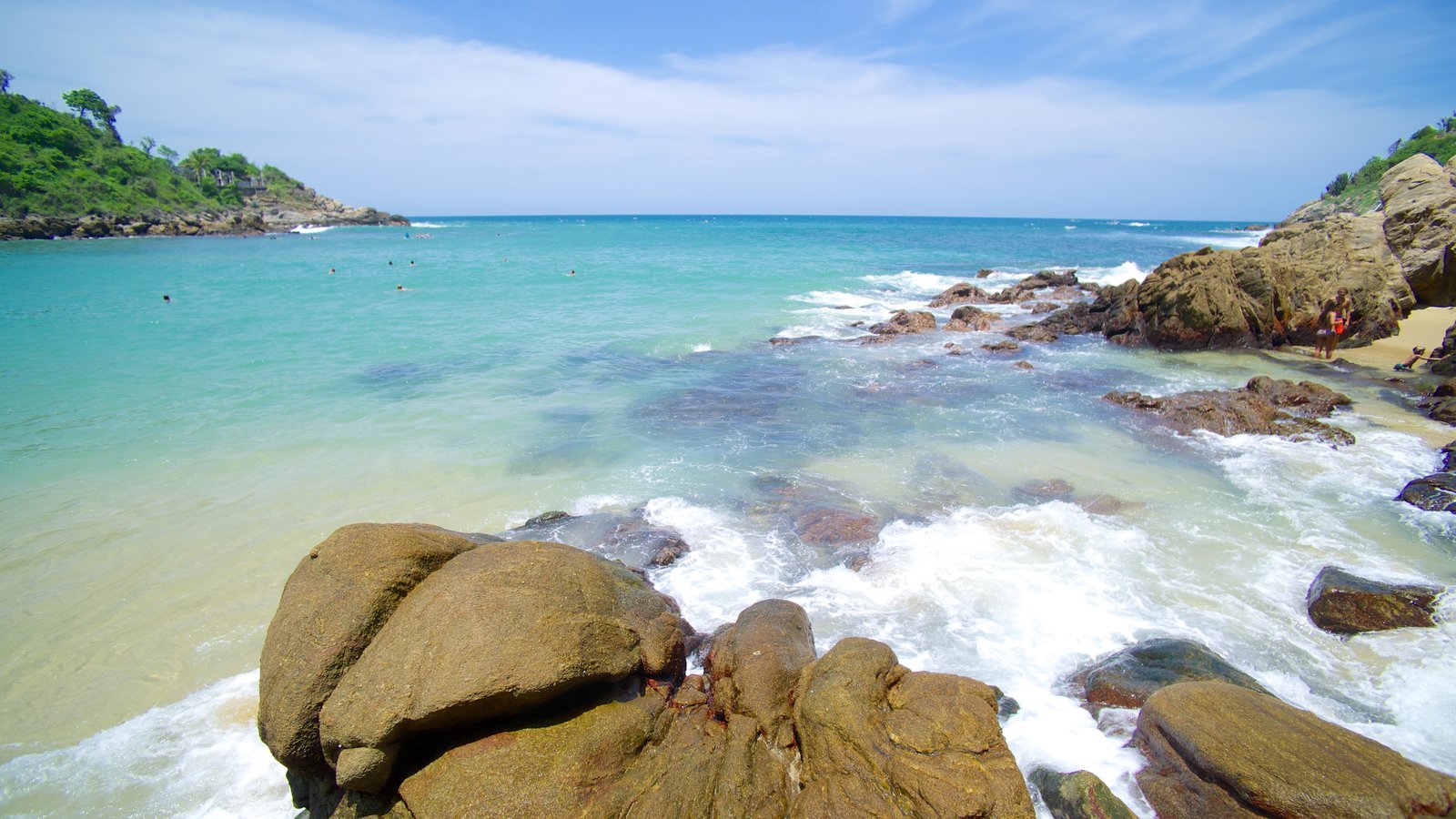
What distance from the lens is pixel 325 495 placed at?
38.5 ft

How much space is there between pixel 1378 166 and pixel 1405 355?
7578 cm

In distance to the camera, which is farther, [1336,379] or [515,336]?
[515,336]

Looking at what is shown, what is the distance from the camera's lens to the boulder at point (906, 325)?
26312mm

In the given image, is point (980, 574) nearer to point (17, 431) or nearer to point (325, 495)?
point (325, 495)

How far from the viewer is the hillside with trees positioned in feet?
176

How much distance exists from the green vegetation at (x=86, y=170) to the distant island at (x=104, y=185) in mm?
130

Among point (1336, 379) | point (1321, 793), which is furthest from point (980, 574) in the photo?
point (1336, 379)

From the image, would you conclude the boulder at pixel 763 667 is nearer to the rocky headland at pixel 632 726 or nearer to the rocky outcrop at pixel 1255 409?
the rocky headland at pixel 632 726

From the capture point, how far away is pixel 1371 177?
69750 mm

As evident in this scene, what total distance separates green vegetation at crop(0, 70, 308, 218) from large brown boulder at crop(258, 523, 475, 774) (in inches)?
3750

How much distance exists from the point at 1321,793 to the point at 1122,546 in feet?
19.1

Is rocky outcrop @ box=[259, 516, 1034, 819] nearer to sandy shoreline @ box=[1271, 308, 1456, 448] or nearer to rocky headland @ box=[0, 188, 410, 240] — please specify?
sandy shoreline @ box=[1271, 308, 1456, 448]

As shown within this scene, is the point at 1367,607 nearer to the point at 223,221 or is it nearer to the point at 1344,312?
the point at 1344,312

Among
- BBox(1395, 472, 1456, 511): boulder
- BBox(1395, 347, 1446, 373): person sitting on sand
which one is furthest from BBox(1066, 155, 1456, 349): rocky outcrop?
BBox(1395, 472, 1456, 511): boulder
